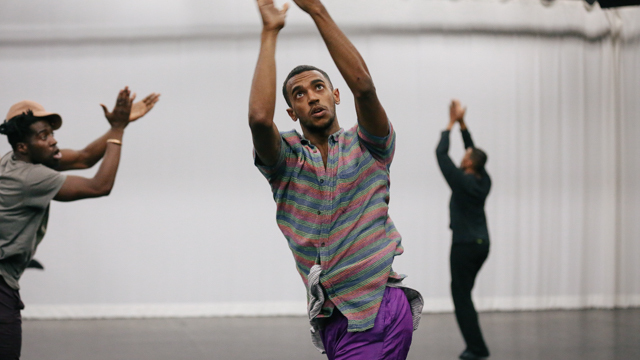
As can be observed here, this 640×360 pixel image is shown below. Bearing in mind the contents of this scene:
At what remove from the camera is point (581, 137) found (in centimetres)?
637

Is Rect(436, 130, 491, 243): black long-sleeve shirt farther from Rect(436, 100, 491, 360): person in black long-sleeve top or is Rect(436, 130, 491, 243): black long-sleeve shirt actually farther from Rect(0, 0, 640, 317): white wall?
Rect(0, 0, 640, 317): white wall

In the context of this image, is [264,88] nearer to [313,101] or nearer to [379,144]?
[313,101]

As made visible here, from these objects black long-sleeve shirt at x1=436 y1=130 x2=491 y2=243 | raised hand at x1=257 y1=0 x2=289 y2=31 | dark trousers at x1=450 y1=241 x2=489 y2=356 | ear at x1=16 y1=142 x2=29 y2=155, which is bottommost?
dark trousers at x1=450 y1=241 x2=489 y2=356

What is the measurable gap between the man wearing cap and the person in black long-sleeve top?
2282 mm

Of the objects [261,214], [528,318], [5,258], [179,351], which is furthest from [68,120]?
[528,318]

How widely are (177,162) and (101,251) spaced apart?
1147 mm

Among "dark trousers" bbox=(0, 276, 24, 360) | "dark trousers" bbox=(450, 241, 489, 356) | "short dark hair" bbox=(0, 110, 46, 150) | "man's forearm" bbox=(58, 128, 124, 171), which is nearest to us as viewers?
"dark trousers" bbox=(0, 276, 24, 360)

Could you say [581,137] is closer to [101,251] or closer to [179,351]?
[179,351]

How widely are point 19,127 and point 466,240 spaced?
2.65 m

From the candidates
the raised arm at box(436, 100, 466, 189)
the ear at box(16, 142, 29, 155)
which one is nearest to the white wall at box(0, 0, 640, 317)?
Result: the raised arm at box(436, 100, 466, 189)

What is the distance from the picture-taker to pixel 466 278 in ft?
12.5

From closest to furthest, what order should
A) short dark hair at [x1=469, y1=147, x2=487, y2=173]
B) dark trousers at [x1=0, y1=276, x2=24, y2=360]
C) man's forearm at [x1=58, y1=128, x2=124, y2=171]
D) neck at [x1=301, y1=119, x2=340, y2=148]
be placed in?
neck at [x1=301, y1=119, x2=340, y2=148], dark trousers at [x1=0, y1=276, x2=24, y2=360], man's forearm at [x1=58, y1=128, x2=124, y2=171], short dark hair at [x1=469, y1=147, x2=487, y2=173]

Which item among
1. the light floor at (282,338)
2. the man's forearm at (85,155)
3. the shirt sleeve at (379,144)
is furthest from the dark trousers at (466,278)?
the shirt sleeve at (379,144)

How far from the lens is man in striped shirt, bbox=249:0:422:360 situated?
1.55m
